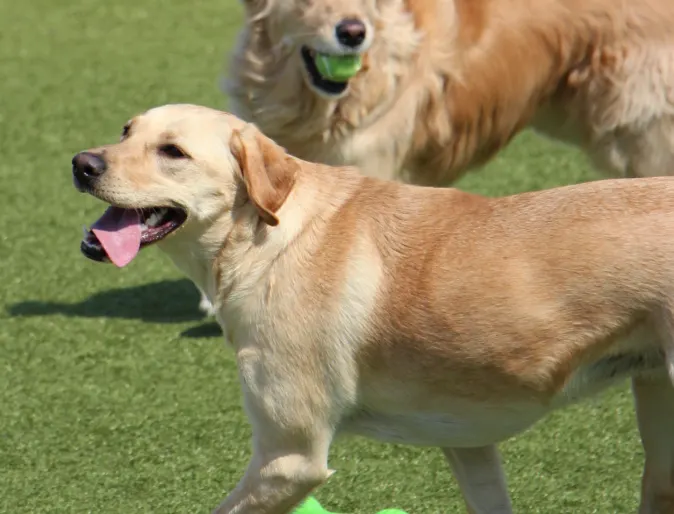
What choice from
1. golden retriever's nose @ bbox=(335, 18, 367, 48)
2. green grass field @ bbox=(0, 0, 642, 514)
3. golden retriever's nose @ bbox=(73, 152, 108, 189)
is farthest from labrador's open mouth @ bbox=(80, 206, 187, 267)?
golden retriever's nose @ bbox=(335, 18, 367, 48)

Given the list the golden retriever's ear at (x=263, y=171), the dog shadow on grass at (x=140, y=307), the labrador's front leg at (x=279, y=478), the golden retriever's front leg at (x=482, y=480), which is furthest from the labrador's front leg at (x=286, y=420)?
the dog shadow on grass at (x=140, y=307)

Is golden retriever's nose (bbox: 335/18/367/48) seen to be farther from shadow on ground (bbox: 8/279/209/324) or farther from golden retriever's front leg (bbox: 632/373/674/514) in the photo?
golden retriever's front leg (bbox: 632/373/674/514)

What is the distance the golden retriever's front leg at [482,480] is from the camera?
3.11 meters

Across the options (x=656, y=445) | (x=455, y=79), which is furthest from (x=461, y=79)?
(x=656, y=445)

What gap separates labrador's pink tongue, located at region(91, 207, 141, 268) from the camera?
2.81m

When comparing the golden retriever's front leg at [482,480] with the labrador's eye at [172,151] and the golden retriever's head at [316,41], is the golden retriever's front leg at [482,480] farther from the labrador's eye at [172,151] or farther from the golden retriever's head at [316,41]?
the golden retriever's head at [316,41]

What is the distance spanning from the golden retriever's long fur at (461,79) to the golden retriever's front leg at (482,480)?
1806mm

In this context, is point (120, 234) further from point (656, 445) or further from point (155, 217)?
point (656, 445)

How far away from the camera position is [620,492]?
3516mm

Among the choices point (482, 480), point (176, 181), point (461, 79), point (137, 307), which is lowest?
point (137, 307)

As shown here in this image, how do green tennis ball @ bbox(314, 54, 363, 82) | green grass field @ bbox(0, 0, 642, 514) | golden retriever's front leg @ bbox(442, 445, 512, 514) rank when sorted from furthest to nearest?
green tennis ball @ bbox(314, 54, 363, 82), green grass field @ bbox(0, 0, 642, 514), golden retriever's front leg @ bbox(442, 445, 512, 514)

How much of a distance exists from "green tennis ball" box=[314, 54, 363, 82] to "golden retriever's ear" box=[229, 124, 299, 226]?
5.81ft

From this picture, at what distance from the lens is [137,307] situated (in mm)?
5039

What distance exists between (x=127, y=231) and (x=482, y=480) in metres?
1.05
